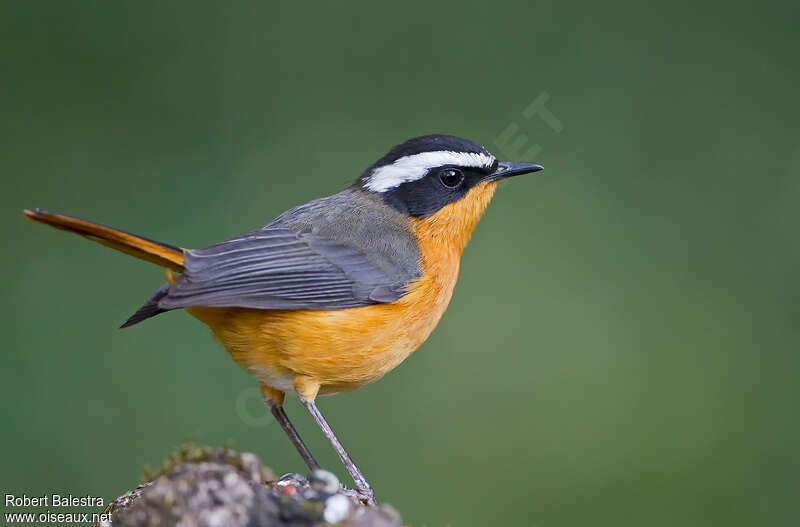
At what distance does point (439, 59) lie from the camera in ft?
23.9

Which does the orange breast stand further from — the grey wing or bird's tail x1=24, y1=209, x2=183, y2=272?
bird's tail x1=24, y1=209, x2=183, y2=272

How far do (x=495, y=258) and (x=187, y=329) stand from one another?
2263mm

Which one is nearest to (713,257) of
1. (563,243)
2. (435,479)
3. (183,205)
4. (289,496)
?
(563,243)

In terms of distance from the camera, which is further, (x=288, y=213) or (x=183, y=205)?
(x=183, y=205)

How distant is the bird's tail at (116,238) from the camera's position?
3369 millimetres

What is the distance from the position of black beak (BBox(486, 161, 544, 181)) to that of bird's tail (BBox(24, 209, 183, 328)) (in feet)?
5.57

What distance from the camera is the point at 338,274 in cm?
412

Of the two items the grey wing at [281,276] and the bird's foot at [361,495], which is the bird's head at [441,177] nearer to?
the grey wing at [281,276]

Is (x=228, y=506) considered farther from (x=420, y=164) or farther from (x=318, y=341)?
(x=420, y=164)

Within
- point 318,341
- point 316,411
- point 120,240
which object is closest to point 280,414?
point 316,411

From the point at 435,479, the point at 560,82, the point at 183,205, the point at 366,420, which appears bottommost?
the point at 435,479

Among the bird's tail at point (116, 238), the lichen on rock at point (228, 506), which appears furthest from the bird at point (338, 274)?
the lichen on rock at point (228, 506)

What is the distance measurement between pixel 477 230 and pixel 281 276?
9.70 feet

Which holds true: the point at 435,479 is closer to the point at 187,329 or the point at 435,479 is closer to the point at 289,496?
the point at 187,329
